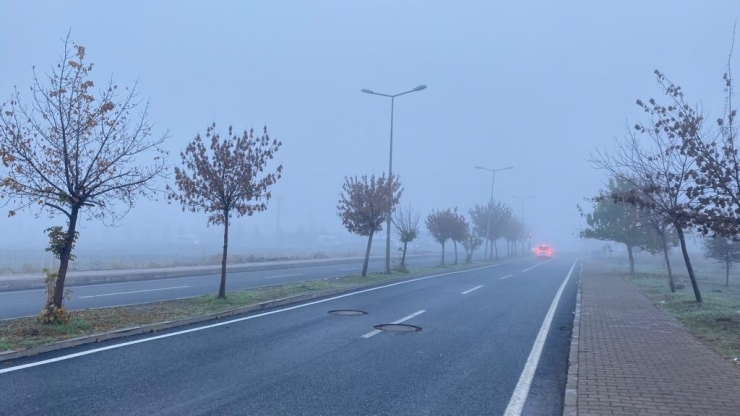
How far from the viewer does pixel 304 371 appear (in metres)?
8.21

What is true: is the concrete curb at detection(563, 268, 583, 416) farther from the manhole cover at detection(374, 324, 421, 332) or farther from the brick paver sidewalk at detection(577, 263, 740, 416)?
the manhole cover at detection(374, 324, 421, 332)

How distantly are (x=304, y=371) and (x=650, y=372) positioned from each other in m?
4.66

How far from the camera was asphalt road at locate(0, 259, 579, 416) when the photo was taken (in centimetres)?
654

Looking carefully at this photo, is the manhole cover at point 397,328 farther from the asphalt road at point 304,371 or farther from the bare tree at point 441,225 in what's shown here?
the bare tree at point 441,225

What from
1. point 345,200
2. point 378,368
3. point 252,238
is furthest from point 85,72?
point 252,238

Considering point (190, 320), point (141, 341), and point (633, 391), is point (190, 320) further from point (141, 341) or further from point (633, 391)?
point (633, 391)

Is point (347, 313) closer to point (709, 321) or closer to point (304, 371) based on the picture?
point (304, 371)

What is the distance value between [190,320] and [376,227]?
15703mm

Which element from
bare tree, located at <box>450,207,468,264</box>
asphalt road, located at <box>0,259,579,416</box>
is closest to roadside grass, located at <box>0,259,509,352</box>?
asphalt road, located at <box>0,259,579,416</box>

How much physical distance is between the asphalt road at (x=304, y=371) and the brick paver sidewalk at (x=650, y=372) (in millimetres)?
485

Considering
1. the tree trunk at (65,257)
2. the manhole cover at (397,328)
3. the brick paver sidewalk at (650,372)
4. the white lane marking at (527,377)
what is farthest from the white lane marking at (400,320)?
the tree trunk at (65,257)

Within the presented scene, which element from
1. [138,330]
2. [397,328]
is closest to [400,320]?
[397,328]

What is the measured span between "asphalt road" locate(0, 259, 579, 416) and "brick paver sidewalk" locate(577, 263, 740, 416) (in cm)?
48

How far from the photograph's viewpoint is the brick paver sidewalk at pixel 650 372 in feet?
21.0
